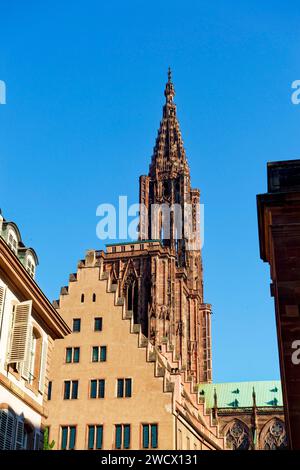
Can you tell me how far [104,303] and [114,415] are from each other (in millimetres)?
8099

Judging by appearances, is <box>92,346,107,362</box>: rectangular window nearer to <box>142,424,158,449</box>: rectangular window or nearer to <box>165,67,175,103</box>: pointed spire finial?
<box>142,424,158,449</box>: rectangular window

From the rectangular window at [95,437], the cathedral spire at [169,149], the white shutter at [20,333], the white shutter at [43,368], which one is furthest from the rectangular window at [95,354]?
the cathedral spire at [169,149]

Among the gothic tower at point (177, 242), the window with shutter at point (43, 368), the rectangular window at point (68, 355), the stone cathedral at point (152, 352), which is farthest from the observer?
the gothic tower at point (177, 242)

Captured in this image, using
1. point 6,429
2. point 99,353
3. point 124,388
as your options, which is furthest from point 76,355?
point 6,429

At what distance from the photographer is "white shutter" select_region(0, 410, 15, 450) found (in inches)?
980

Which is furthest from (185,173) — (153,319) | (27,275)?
(27,275)

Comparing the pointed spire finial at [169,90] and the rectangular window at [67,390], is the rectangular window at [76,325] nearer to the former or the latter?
the rectangular window at [67,390]

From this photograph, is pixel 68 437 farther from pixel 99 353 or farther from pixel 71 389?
pixel 99 353

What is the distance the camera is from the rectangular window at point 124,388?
4650cm

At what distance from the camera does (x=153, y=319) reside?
10138cm

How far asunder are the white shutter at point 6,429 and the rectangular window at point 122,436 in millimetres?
20179

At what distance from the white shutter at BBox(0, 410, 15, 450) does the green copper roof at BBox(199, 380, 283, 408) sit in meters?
93.3
